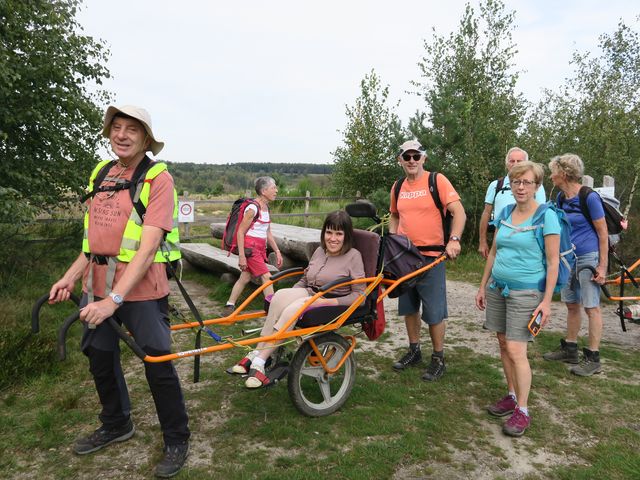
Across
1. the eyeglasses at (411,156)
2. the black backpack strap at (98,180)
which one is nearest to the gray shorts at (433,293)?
the eyeglasses at (411,156)

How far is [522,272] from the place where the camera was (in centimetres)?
321

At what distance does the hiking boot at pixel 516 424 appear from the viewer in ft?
10.7

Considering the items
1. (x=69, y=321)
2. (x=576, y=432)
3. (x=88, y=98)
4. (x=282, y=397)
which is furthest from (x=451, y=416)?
(x=88, y=98)

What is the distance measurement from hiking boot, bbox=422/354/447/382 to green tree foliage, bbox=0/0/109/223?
453 cm

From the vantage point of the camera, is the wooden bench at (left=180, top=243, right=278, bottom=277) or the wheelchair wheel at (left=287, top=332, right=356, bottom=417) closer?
the wheelchair wheel at (left=287, top=332, right=356, bottom=417)

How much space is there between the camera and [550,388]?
406 centimetres

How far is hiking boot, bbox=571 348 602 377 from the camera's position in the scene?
4.37 meters

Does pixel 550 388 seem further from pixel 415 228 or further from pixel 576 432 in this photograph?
pixel 415 228

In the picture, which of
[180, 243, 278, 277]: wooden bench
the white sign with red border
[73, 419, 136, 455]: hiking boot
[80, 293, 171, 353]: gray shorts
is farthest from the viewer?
the white sign with red border

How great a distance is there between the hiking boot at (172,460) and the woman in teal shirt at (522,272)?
7.30 ft

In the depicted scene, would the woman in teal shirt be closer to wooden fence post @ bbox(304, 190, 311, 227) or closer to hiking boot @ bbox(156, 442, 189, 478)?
hiking boot @ bbox(156, 442, 189, 478)

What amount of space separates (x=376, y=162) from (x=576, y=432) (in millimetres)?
13969

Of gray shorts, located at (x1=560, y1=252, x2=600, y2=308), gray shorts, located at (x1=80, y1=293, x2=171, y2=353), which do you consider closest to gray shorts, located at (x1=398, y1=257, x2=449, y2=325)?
gray shorts, located at (x1=560, y1=252, x2=600, y2=308)

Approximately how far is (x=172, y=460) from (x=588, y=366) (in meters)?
3.87
